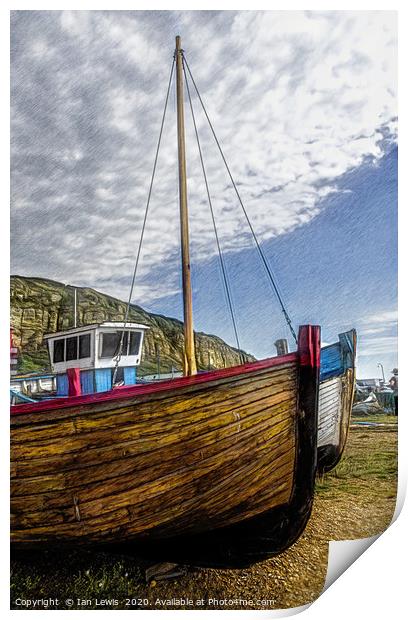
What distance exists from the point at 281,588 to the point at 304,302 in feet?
4.37

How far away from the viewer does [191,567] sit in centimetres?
322

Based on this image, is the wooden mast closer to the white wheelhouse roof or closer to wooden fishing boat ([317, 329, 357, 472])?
the white wheelhouse roof

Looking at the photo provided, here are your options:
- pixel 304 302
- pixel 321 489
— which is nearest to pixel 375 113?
pixel 304 302

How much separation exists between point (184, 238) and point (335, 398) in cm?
107

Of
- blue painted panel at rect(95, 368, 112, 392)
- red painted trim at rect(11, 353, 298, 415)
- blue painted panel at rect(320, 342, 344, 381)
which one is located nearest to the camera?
red painted trim at rect(11, 353, 298, 415)

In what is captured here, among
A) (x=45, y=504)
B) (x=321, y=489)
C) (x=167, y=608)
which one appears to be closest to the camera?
(x=45, y=504)

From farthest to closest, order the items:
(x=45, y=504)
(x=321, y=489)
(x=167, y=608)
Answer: (x=321, y=489), (x=167, y=608), (x=45, y=504)

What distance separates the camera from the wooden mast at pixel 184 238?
326 cm

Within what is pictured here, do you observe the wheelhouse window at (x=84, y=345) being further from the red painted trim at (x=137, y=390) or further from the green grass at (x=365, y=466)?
the green grass at (x=365, y=466)

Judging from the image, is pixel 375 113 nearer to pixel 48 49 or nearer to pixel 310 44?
pixel 310 44

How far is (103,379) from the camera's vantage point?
10.6 feet

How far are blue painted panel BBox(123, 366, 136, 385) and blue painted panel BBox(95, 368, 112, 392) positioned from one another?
0.23 feet

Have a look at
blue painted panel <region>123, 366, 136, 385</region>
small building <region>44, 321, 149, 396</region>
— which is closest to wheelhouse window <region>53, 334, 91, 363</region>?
small building <region>44, 321, 149, 396</region>

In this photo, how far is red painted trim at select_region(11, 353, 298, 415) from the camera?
300cm
